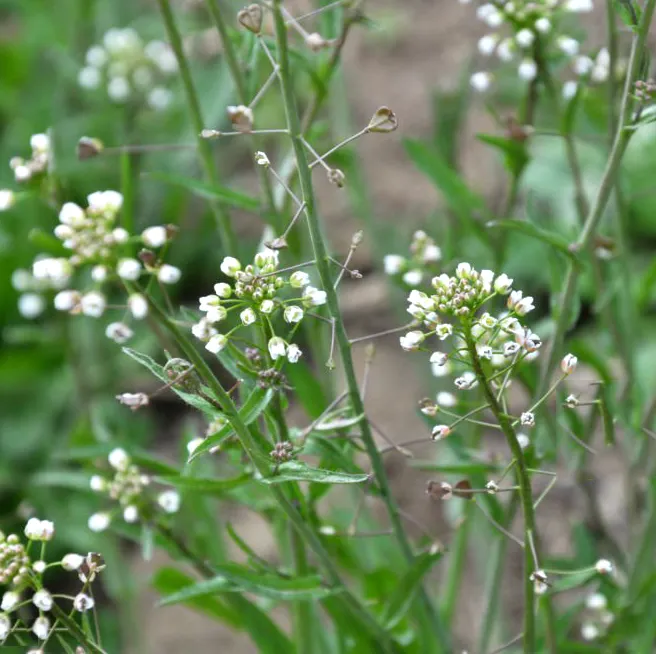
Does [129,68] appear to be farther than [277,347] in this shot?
Yes

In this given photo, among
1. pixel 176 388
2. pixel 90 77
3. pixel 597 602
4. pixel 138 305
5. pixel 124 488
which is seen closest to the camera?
pixel 138 305

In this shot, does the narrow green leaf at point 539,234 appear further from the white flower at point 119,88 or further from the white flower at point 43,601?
the white flower at point 119,88

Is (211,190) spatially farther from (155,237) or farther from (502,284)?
(502,284)

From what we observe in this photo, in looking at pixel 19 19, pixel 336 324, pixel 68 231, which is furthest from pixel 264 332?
pixel 19 19

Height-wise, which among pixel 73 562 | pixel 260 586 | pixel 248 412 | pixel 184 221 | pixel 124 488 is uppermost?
pixel 248 412

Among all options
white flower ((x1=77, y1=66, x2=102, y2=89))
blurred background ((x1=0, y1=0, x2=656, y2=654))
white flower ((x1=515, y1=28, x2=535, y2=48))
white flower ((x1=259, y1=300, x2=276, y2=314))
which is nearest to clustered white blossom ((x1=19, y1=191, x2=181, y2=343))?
white flower ((x1=259, y1=300, x2=276, y2=314))

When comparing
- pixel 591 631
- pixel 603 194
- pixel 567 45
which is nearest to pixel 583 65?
pixel 567 45

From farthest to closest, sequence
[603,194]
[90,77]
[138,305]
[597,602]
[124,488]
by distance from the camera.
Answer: [90,77] < [597,602] < [124,488] < [603,194] < [138,305]

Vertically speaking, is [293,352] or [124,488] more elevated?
[293,352]
